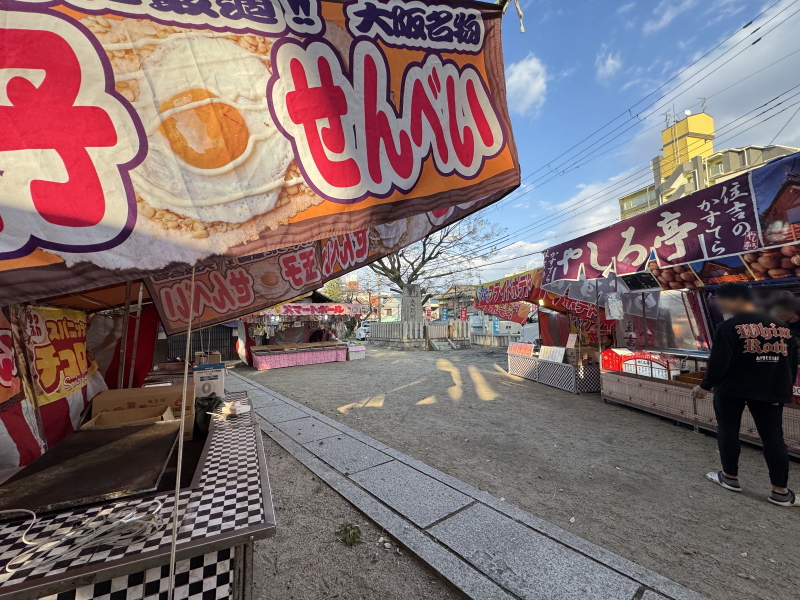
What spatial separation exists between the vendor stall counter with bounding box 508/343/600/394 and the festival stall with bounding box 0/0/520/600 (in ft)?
23.8

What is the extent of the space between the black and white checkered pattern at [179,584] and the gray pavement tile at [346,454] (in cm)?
241

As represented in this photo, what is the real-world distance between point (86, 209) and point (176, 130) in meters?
0.41

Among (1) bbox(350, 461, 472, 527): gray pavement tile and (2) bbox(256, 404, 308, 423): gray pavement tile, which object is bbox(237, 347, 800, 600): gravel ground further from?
(2) bbox(256, 404, 308, 423): gray pavement tile

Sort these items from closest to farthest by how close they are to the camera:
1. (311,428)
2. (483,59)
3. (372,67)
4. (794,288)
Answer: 1. (372,67)
2. (483,59)
3. (794,288)
4. (311,428)

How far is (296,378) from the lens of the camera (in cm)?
1103

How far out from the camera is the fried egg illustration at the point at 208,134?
1161mm

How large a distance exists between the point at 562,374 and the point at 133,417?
858 cm

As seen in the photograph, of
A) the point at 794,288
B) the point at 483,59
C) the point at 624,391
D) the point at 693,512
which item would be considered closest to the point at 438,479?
the point at 693,512

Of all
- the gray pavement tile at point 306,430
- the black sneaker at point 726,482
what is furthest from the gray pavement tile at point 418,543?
the black sneaker at point 726,482

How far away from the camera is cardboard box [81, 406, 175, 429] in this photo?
2.77 metres

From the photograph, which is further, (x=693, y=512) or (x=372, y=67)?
(x=693, y=512)

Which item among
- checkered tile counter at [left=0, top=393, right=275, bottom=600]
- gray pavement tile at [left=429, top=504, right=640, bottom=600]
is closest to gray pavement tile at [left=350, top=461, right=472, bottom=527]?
gray pavement tile at [left=429, top=504, right=640, bottom=600]

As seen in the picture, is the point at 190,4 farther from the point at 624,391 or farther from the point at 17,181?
the point at 624,391

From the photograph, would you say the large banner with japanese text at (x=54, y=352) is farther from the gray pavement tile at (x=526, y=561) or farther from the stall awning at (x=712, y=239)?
the stall awning at (x=712, y=239)
